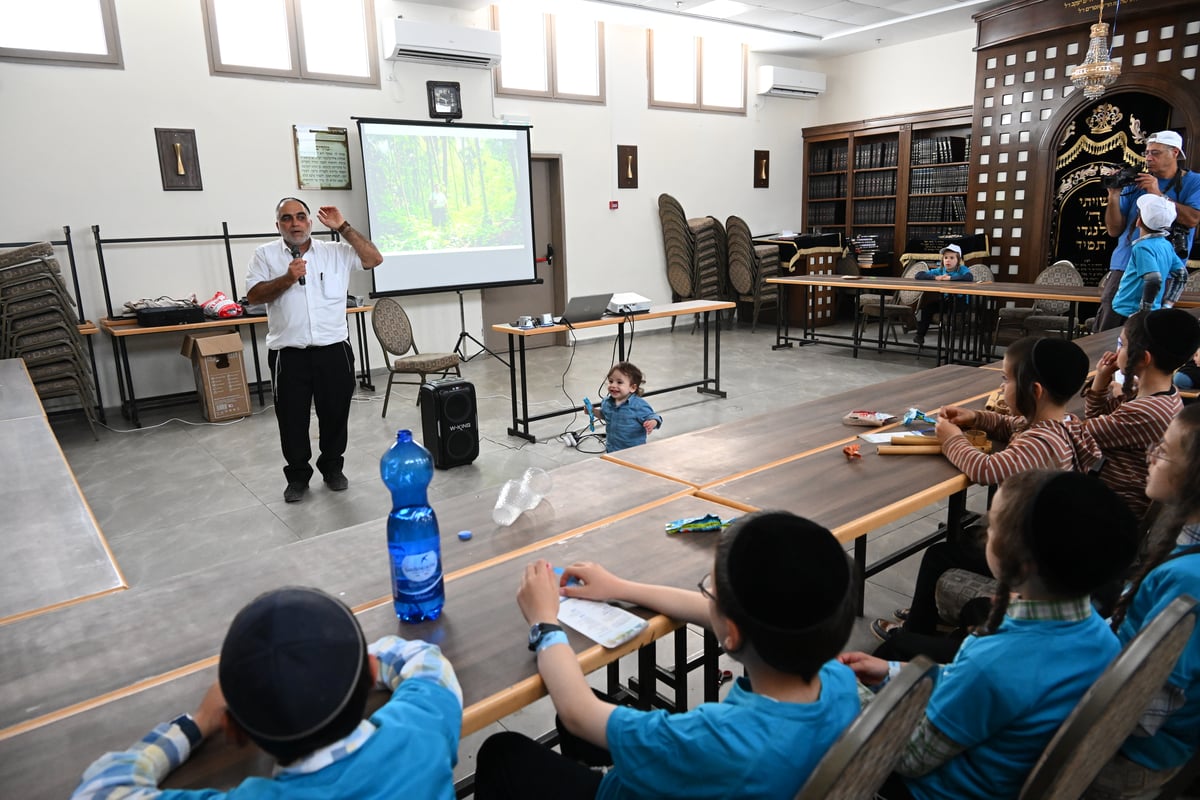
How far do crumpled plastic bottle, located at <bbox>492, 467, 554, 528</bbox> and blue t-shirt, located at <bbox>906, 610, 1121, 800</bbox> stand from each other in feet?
3.23

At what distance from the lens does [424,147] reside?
7.19 meters

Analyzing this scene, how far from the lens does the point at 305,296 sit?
3.77 meters

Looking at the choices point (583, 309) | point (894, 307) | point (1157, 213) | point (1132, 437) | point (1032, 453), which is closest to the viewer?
point (1032, 453)

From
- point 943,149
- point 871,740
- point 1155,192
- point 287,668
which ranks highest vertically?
point 943,149

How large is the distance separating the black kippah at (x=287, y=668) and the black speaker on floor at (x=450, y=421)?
3.49 m

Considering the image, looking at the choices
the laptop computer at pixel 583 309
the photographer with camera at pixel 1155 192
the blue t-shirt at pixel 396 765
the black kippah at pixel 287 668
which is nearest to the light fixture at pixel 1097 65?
the photographer with camera at pixel 1155 192

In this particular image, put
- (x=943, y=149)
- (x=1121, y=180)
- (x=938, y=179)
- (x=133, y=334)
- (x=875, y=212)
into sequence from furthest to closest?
(x=875, y=212)
(x=938, y=179)
(x=943, y=149)
(x=133, y=334)
(x=1121, y=180)

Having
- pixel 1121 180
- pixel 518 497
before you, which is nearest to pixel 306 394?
pixel 518 497

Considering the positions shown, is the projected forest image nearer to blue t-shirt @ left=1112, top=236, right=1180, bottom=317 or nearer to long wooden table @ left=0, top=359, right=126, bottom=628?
long wooden table @ left=0, top=359, right=126, bottom=628

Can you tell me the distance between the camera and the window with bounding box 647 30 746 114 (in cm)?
917

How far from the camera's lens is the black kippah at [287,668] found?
0.81 m

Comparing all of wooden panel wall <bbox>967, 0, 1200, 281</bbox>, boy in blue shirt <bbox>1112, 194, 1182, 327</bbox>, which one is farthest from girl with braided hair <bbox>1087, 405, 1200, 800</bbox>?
wooden panel wall <bbox>967, 0, 1200, 281</bbox>

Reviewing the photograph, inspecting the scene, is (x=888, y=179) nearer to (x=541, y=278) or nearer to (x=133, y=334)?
(x=541, y=278)

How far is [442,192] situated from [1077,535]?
6.92 m
